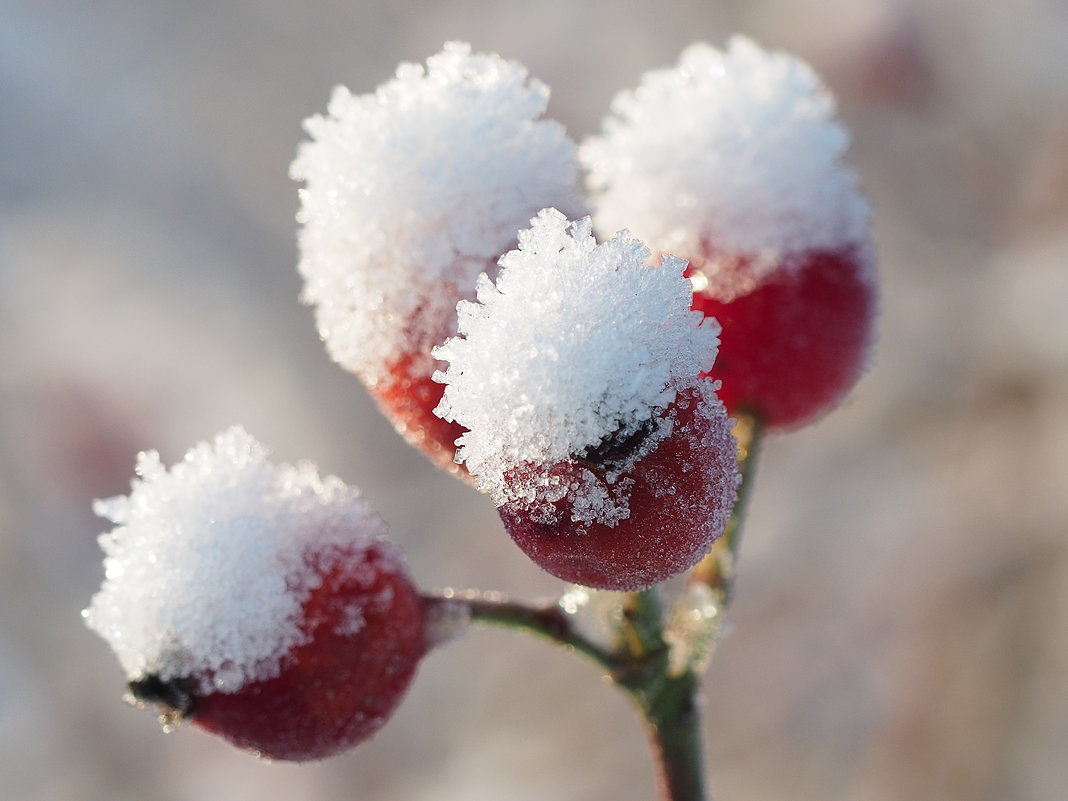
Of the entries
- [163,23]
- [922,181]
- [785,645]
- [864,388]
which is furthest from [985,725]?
[163,23]

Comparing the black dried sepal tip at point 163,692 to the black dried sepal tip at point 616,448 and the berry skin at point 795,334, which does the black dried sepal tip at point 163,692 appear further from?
the berry skin at point 795,334

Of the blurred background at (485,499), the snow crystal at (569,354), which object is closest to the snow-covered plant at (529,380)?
the snow crystal at (569,354)

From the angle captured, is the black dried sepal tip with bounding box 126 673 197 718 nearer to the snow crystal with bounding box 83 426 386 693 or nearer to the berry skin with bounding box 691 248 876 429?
the snow crystal with bounding box 83 426 386 693

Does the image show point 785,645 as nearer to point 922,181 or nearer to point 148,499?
point 922,181

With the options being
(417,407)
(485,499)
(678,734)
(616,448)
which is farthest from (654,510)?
(485,499)

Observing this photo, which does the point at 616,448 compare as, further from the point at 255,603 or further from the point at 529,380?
the point at 255,603

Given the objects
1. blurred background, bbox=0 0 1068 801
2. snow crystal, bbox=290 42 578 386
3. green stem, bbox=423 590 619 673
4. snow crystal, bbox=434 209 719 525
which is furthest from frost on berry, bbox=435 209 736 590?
blurred background, bbox=0 0 1068 801
